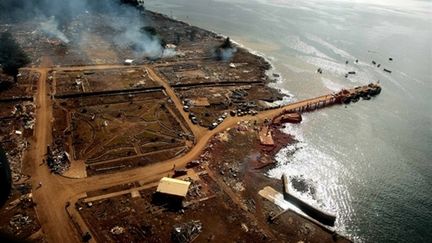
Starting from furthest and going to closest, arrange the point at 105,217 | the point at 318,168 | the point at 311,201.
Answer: the point at 318,168
the point at 311,201
the point at 105,217

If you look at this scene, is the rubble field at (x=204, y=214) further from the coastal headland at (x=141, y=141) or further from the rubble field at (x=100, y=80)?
the rubble field at (x=100, y=80)

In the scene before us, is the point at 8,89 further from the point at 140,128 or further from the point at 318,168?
the point at 318,168

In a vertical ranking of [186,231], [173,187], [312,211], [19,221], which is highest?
[173,187]

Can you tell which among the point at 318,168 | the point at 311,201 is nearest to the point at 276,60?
the point at 318,168

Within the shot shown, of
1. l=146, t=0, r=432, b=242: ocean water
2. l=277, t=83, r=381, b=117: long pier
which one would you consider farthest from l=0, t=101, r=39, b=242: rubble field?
l=277, t=83, r=381, b=117: long pier

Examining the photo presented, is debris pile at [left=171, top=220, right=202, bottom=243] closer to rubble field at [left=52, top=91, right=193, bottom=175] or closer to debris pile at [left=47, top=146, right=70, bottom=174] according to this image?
rubble field at [left=52, top=91, right=193, bottom=175]

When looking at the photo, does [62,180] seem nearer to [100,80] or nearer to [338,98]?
[100,80]

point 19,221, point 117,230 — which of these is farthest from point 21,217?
point 117,230
